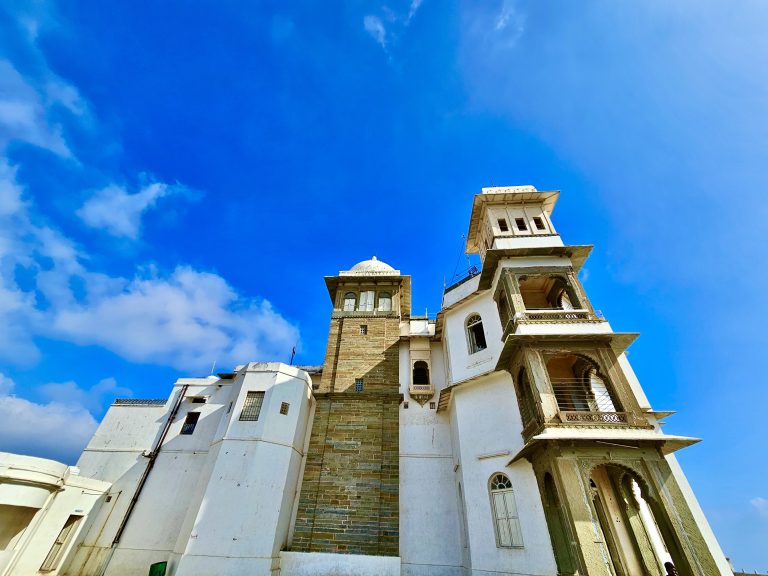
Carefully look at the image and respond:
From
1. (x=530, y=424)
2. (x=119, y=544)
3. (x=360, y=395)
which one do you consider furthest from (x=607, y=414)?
(x=119, y=544)

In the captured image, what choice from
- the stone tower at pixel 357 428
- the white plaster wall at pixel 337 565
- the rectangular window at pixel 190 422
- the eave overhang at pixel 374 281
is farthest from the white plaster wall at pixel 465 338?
the rectangular window at pixel 190 422

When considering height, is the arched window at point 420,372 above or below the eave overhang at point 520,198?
below

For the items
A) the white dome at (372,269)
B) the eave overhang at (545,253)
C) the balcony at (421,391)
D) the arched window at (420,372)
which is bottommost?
the balcony at (421,391)

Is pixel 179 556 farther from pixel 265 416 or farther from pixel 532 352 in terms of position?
pixel 532 352

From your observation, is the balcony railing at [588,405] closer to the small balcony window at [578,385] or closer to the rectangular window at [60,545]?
the small balcony window at [578,385]

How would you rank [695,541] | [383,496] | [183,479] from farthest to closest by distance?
[183,479] → [383,496] → [695,541]

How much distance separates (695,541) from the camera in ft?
30.0

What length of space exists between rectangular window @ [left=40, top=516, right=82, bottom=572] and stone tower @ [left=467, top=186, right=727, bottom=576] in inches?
793

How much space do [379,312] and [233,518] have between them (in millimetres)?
12717

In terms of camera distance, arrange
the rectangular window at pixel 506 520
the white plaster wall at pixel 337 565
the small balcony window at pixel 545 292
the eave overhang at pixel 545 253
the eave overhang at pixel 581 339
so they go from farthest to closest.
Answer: the small balcony window at pixel 545 292, the eave overhang at pixel 545 253, the white plaster wall at pixel 337 565, the eave overhang at pixel 581 339, the rectangular window at pixel 506 520

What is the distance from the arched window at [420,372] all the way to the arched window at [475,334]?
3762 millimetres

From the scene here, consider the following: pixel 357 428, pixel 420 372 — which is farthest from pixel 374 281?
pixel 357 428

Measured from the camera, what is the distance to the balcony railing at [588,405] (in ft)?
36.4

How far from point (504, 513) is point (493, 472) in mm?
1323
